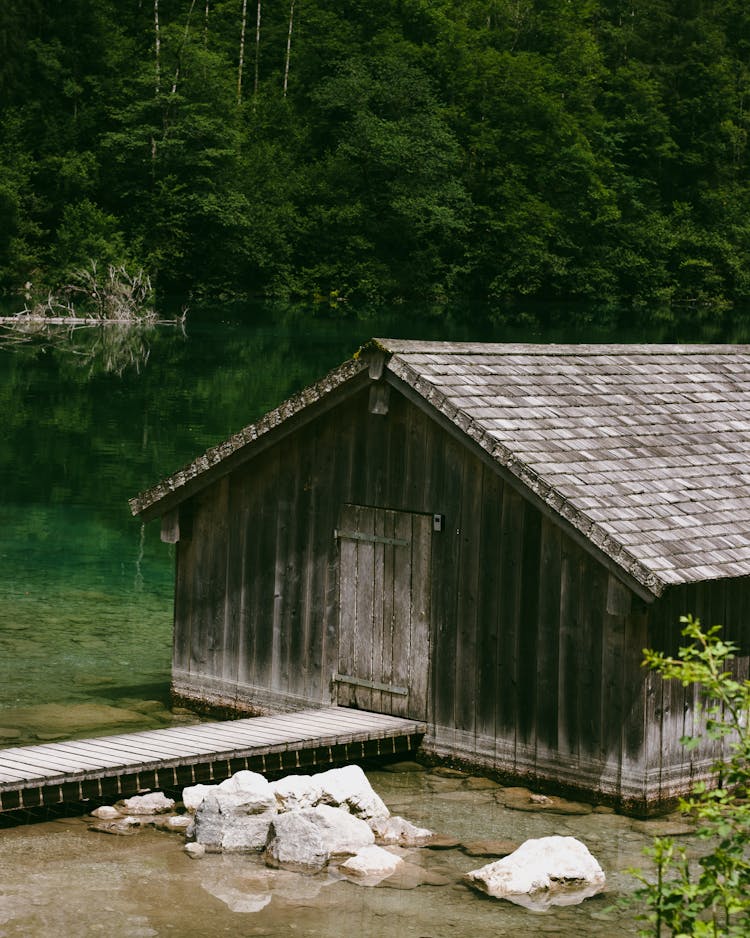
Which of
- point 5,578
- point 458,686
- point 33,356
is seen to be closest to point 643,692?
point 458,686

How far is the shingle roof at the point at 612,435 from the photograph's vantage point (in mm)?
11219

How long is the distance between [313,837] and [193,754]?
1.56 metres

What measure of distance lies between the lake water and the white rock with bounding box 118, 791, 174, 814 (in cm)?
40

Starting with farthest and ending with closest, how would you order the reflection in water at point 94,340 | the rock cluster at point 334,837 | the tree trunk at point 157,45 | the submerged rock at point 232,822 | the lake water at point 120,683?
the tree trunk at point 157,45, the reflection in water at point 94,340, the submerged rock at point 232,822, the rock cluster at point 334,837, the lake water at point 120,683

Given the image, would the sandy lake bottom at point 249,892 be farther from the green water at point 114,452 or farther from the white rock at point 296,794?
the green water at point 114,452

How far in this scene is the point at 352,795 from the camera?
1045 centimetres

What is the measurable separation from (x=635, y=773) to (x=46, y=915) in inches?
163

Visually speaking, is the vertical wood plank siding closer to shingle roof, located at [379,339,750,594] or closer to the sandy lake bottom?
shingle roof, located at [379,339,750,594]

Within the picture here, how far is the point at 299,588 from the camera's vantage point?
43.2ft

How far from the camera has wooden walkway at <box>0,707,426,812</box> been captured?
10.6m

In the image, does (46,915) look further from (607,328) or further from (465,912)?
(607,328)

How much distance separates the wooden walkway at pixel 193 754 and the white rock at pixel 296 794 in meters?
0.77

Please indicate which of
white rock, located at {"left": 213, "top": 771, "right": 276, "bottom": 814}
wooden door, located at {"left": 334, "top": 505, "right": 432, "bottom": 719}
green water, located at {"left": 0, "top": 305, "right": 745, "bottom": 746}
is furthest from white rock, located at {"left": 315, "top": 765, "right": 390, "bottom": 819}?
green water, located at {"left": 0, "top": 305, "right": 745, "bottom": 746}

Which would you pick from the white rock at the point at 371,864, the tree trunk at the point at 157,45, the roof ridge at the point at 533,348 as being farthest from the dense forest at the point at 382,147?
the white rock at the point at 371,864
